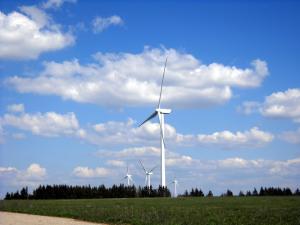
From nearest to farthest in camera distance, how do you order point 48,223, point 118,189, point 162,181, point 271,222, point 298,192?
1. point 271,222
2. point 48,223
3. point 162,181
4. point 298,192
5. point 118,189

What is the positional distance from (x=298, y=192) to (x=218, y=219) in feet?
356

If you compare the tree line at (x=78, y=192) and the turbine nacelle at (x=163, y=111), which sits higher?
the turbine nacelle at (x=163, y=111)

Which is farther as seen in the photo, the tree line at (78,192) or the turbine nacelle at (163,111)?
the tree line at (78,192)

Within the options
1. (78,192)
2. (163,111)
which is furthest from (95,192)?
(163,111)

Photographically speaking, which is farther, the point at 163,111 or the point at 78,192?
the point at 78,192

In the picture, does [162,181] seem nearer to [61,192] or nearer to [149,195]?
[149,195]

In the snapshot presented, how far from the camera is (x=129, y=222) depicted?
44.6 metres

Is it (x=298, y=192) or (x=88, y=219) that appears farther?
(x=298, y=192)

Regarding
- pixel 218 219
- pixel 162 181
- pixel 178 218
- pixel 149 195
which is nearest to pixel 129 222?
pixel 178 218

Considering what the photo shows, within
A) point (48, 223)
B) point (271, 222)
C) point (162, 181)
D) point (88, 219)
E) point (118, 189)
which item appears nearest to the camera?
point (271, 222)

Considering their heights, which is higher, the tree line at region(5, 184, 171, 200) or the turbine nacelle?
the turbine nacelle

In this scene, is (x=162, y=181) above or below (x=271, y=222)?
above

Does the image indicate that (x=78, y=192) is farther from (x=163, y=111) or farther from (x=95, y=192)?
(x=163, y=111)

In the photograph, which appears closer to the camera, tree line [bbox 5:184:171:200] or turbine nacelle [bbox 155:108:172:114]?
turbine nacelle [bbox 155:108:172:114]
